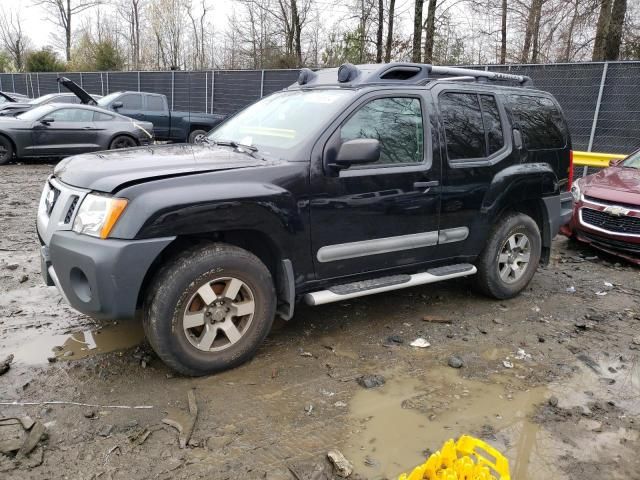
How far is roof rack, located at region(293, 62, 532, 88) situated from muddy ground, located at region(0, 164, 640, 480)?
1.92m

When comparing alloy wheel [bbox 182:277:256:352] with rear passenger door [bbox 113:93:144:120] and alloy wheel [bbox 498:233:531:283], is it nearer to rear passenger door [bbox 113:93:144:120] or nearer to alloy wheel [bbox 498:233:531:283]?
alloy wheel [bbox 498:233:531:283]

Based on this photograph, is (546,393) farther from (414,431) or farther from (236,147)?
(236,147)

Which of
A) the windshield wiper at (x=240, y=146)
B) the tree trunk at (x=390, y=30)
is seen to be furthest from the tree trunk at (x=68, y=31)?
the windshield wiper at (x=240, y=146)

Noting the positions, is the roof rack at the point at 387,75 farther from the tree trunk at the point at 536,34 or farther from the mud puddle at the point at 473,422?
the tree trunk at the point at 536,34

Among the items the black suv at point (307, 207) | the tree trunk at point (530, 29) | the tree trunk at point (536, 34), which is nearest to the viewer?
the black suv at point (307, 207)

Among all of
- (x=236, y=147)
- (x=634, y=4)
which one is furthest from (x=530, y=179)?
(x=634, y=4)

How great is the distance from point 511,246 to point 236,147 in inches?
105

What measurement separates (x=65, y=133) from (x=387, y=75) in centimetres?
950

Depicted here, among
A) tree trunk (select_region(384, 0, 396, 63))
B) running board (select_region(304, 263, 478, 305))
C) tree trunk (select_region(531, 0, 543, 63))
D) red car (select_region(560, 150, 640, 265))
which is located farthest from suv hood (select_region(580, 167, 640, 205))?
tree trunk (select_region(384, 0, 396, 63))

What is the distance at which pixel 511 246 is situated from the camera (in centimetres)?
491

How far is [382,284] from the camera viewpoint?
3.97 metres

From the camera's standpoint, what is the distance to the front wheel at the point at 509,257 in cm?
477

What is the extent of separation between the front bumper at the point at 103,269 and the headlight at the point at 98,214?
0.05 meters

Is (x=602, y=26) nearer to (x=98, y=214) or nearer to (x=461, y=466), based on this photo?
(x=98, y=214)
